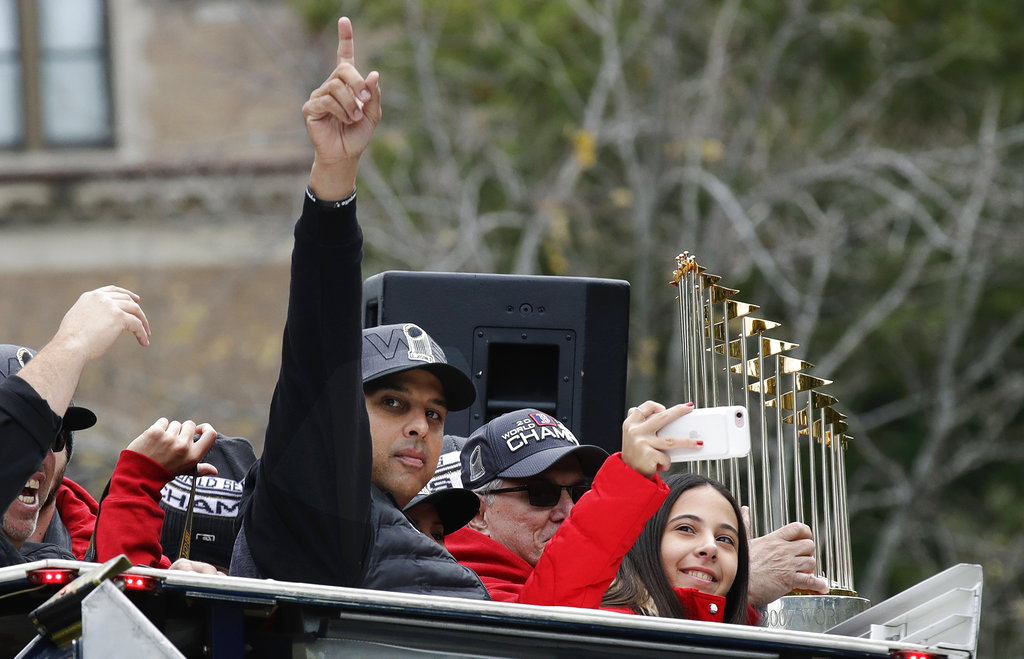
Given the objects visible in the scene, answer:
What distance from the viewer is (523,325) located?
540 centimetres

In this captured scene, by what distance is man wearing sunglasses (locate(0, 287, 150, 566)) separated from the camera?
325cm

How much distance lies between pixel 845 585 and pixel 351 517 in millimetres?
1729

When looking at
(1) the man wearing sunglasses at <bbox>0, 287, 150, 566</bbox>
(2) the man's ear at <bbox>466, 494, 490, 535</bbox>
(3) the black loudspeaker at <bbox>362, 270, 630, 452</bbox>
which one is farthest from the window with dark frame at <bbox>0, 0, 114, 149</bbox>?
(1) the man wearing sunglasses at <bbox>0, 287, 150, 566</bbox>

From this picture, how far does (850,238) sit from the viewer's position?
1152 cm

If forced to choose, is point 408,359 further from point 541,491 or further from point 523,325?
point 523,325

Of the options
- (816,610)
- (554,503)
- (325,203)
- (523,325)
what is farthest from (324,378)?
(523,325)

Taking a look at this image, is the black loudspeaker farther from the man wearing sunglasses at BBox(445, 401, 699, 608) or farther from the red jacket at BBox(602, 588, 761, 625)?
the red jacket at BBox(602, 588, 761, 625)

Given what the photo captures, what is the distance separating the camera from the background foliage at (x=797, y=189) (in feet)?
36.0

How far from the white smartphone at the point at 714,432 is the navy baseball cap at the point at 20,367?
148cm

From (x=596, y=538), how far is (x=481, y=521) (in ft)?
2.72

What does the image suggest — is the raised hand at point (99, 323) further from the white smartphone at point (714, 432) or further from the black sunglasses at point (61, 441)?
the white smartphone at point (714, 432)

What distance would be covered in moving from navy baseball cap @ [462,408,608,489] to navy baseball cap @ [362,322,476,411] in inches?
16.4

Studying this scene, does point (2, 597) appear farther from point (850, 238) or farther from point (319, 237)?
point (850, 238)

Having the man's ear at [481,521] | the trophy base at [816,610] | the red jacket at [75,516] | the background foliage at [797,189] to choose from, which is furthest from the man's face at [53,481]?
the background foliage at [797,189]
